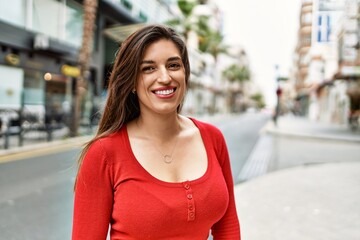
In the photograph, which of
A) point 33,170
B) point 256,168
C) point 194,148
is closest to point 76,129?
point 33,170

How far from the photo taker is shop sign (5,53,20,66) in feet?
57.0

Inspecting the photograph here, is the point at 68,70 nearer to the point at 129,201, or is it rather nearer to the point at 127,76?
the point at 127,76

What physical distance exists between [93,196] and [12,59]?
58.9 ft

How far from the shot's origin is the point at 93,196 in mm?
1514

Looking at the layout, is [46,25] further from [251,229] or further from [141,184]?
[141,184]

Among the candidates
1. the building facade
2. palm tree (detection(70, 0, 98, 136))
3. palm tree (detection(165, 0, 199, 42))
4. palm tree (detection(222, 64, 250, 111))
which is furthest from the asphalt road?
palm tree (detection(222, 64, 250, 111))

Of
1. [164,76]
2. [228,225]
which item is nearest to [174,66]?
[164,76]

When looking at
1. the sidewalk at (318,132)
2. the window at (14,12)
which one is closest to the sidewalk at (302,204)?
the sidewalk at (318,132)

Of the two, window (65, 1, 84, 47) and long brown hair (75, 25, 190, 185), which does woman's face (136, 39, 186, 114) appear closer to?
long brown hair (75, 25, 190, 185)

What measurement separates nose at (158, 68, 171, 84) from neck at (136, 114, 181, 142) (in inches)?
7.3

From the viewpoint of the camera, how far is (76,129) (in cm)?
1492

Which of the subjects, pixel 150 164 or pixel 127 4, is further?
pixel 127 4

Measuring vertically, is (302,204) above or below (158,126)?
below

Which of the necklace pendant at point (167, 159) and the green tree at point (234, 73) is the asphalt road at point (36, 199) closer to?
the necklace pendant at point (167, 159)
